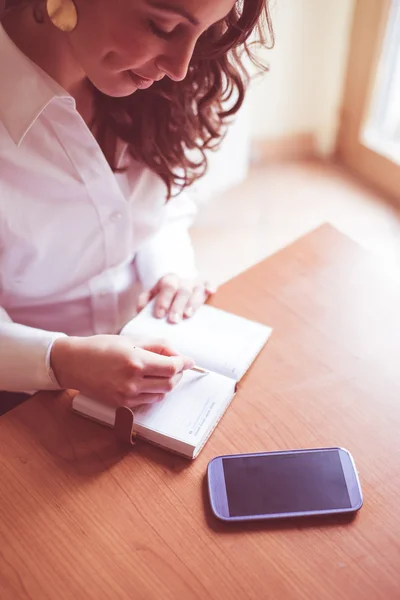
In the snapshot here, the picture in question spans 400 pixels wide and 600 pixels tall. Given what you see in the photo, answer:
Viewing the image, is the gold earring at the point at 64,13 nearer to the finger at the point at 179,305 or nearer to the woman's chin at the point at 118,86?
the woman's chin at the point at 118,86

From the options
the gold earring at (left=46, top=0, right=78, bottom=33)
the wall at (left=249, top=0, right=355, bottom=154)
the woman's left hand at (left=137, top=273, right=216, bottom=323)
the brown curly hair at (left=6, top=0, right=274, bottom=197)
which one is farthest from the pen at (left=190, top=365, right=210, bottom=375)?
the wall at (left=249, top=0, right=355, bottom=154)

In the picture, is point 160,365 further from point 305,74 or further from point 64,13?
point 305,74

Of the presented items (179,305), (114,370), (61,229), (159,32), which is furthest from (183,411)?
(159,32)

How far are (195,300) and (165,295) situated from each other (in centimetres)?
5

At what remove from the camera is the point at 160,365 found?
79cm

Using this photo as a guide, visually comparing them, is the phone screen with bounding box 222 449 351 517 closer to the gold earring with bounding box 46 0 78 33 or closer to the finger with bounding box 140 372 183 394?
the finger with bounding box 140 372 183 394

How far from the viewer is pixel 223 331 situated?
0.92 m

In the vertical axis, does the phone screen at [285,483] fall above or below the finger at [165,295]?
below

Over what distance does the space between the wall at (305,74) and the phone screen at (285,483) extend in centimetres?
149

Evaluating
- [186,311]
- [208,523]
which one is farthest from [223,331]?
[208,523]

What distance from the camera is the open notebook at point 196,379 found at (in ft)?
2.50

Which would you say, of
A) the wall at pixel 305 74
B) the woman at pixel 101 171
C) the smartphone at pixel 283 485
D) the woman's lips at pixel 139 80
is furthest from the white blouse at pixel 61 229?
the wall at pixel 305 74

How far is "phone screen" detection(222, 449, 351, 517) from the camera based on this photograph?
704mm

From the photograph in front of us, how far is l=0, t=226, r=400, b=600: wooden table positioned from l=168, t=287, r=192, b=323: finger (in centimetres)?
14
